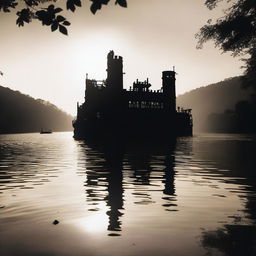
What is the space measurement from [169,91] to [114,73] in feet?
38.0

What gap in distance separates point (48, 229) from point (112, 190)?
4.42 metres

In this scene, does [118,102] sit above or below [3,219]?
above

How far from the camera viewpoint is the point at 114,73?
2420 inches

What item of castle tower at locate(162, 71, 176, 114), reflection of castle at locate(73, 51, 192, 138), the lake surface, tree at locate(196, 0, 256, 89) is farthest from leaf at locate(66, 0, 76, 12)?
castle tower at locate(162, 71, 176, 114)

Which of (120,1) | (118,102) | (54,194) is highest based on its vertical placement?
(118,102)

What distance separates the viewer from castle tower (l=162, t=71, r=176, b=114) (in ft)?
218

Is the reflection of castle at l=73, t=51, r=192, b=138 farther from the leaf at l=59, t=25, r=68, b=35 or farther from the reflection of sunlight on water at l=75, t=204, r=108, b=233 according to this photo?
the leaf at l=59, t=25, r=68, b=35

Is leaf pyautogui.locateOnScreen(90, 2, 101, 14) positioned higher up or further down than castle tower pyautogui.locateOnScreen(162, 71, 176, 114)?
further down

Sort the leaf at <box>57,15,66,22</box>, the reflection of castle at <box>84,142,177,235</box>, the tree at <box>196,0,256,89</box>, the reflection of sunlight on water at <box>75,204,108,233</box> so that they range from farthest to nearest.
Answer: the tree at <box>196,0,256,89</box> < the reflection of castle at <box>84,142,177,235</box> < the reflection of sunlight on water at <box>75,204,108,233</box> < the leaf at <box>57,15,66,22</box>

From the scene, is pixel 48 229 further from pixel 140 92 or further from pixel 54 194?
pixel 140 92

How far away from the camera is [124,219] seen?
278 inches

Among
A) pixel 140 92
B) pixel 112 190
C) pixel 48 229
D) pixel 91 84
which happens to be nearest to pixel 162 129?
pixel 140 92

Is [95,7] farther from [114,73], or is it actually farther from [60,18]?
[114,73]

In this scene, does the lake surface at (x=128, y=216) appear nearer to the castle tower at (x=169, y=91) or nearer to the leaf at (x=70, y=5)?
the leaf at (x=70, y=5)
